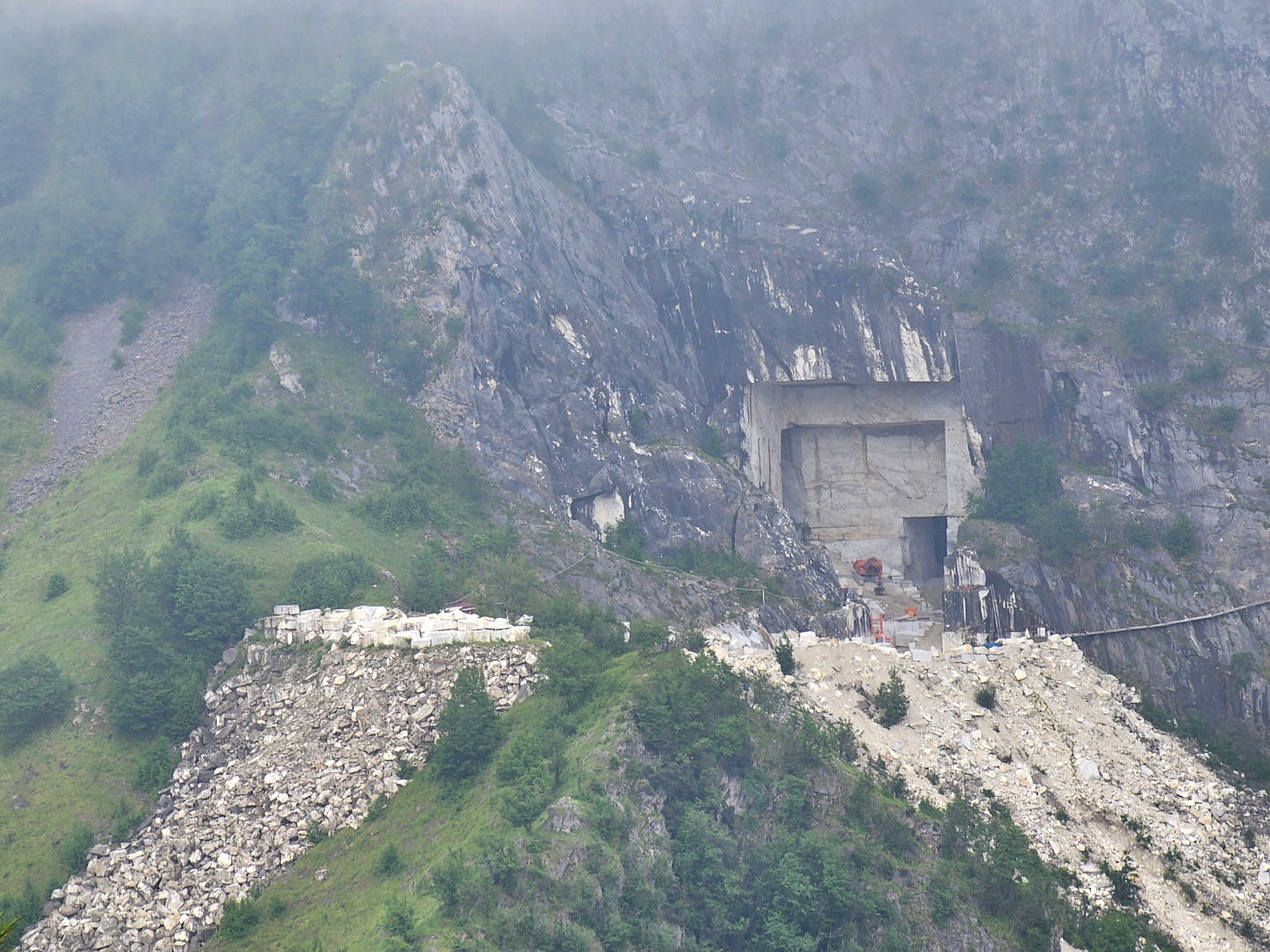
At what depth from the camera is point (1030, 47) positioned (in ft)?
263

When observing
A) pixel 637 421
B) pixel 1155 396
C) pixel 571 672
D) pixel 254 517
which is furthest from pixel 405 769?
pixel 1155 396

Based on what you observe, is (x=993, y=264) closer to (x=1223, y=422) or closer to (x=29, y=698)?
(x=1223, y=422)

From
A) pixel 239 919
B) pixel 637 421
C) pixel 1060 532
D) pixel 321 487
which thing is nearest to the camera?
pixel 239 919

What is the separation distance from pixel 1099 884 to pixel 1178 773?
9.43 metres

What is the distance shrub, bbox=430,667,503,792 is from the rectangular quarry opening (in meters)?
34.8

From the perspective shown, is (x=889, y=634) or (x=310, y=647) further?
(x=889, y=634)

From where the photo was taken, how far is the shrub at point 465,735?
39.2 meters

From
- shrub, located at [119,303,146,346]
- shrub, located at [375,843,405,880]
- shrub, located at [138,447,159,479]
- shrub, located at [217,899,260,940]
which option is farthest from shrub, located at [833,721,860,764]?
shrub, located at [119,303,146,346]

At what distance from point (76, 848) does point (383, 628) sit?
35.9 feet

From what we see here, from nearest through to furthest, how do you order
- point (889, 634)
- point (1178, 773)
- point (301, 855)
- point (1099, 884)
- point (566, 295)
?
1. point (301, 855)
2. point (1099, 884)
3. point (1178, 773)
4. point (889, 634)
5. point (566, 295)

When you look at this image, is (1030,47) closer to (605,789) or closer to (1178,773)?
(1178,773)

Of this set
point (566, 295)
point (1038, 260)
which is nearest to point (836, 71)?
point (1038, 260)

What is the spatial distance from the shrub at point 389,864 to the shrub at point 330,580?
12374 mm

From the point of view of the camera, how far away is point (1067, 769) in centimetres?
4747
